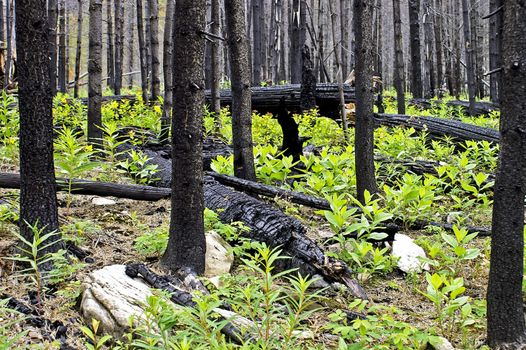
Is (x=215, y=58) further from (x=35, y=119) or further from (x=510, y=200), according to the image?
(x=510, y=200)

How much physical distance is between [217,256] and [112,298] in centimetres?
119

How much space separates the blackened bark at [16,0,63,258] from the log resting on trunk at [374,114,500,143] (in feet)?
23.9

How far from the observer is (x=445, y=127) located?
9758 mm

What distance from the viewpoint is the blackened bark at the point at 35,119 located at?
3273 mm

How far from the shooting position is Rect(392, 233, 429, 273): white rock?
4.34 meters

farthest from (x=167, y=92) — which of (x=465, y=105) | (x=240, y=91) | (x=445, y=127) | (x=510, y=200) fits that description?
(x=465, y=105)

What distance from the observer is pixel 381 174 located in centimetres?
718

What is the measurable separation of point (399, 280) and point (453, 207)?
1.98 metres

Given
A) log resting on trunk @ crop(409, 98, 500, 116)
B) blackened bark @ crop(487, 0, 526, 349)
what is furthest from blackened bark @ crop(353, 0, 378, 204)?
log resting on trunk @ crop(409, 98, 500, 116)

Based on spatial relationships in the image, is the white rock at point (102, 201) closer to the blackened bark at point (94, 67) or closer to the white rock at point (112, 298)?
the white rock at point (112, 298)

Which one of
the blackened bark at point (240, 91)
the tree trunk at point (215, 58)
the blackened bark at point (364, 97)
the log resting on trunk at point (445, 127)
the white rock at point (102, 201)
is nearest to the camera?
the blackened bark at point (364, 97)

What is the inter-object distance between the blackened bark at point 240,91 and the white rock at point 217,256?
6.53ft

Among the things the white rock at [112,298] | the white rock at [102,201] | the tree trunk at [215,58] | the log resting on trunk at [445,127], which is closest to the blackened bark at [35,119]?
the white rock at [112,298]

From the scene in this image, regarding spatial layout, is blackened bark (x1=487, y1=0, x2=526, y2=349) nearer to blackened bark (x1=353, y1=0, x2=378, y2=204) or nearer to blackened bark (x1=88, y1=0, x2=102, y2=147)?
blackened bark (x1=353, y1=0, x2=378, y2=204)
